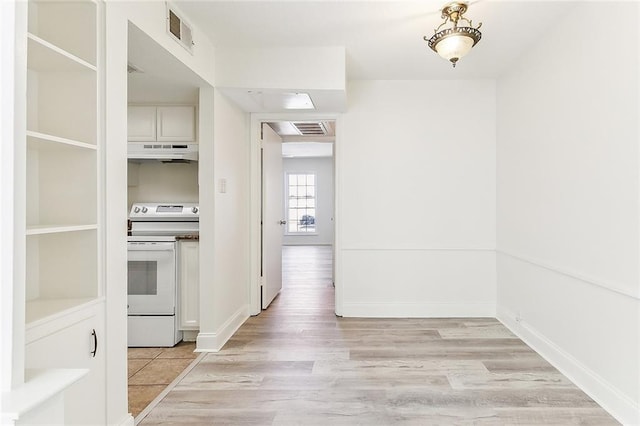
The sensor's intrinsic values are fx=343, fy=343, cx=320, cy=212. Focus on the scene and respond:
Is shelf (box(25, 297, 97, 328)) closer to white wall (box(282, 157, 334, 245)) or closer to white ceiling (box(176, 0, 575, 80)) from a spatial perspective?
white ceiling (box(176, 0, 575, 80))

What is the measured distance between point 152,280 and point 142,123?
1.51m

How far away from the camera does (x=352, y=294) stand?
3812 millimetres

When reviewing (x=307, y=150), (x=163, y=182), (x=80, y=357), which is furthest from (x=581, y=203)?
(x=307, y=150)

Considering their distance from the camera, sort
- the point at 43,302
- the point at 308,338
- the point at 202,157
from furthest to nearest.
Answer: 1. the point at 308,338
2. the point at 202,157
3. the point at 43,302

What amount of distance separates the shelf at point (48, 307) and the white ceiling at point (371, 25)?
6.41ft

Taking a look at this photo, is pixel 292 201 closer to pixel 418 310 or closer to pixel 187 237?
pixel 418 310

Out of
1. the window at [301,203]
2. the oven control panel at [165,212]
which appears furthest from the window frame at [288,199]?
the oven control panel at [165,212]

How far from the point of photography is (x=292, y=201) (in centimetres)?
1051

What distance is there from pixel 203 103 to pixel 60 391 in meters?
2.53

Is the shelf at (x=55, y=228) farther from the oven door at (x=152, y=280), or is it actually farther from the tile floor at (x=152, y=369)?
the oven door at (x=152, y=280)

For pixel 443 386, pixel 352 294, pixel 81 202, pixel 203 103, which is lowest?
pixel 443 386

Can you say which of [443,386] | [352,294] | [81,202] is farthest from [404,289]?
[81,202]

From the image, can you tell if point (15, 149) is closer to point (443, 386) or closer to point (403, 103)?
point (443, 386)

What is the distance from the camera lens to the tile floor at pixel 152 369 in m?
2.26
